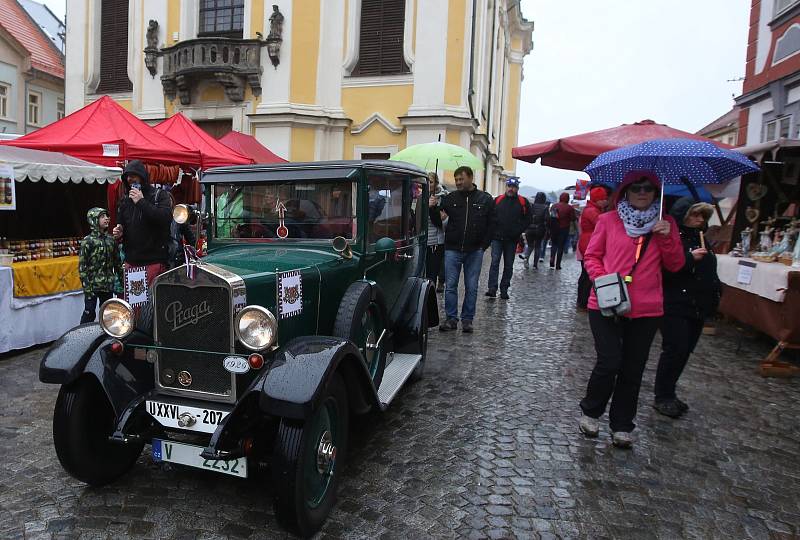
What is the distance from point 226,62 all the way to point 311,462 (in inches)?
590

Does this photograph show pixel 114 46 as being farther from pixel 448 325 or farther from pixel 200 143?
pixel 448 325

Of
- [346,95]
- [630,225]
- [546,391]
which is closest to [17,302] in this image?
[546,391]

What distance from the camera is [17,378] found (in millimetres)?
4766

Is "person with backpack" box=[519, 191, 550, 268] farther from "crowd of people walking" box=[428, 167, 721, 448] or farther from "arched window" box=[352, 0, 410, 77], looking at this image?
"crowd of people walking" box=[428, 167, 721, 448]

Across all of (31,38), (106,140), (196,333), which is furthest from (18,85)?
(196,333)

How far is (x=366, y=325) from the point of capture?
369cm

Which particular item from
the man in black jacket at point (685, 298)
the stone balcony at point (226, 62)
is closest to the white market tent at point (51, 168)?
the man in black jacket at point (685, 298)

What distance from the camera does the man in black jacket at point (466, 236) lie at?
6.73 metres

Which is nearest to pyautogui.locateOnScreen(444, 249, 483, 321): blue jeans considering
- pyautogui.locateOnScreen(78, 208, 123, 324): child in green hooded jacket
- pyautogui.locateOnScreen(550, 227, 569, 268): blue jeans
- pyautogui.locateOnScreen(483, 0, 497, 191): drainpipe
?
pyautogui.locateOnScreen(78, 208, 123, 324): child in green hooded jacket

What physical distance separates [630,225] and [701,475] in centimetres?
155

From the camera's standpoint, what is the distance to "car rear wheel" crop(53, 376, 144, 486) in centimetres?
284

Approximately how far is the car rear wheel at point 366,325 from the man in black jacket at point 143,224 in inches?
91.8

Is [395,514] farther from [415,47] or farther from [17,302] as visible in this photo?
[415,47]

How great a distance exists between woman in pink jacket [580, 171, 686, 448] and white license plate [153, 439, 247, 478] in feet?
7.54
